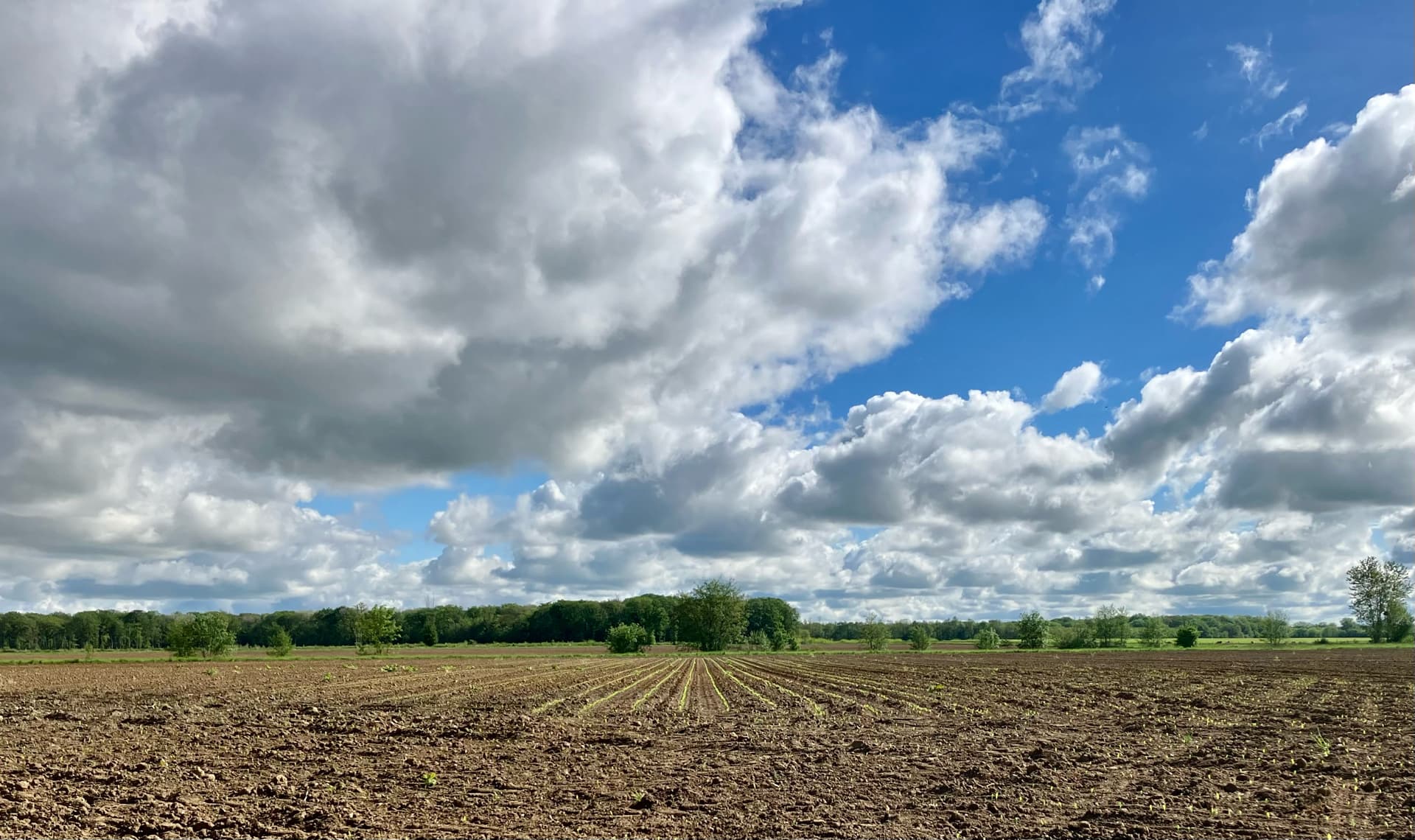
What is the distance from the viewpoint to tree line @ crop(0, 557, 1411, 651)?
437ft

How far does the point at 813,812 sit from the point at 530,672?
161ft

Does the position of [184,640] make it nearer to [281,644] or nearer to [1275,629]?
[281,644]

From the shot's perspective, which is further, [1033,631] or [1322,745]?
[1033,631]

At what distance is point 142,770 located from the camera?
16.9 m

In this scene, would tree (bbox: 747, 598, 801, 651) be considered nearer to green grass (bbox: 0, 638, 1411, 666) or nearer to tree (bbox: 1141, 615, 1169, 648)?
green grass (bbox: 0, 638, 1411, 666)

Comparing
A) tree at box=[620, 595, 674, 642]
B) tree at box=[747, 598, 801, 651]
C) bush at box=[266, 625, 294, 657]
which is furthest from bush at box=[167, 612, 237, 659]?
tree at box=[747, 598, 801, 651]

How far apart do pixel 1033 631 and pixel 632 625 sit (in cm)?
6187

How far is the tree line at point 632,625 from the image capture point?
437 feet

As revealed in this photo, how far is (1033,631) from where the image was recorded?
13288 centimetres

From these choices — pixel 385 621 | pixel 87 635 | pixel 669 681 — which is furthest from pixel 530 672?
pixel 87 635

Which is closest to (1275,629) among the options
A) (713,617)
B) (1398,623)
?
(1398,623)

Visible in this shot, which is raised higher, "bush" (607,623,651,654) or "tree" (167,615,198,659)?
"tree" (167,615,198,659)

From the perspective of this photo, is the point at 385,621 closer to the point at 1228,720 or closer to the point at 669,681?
the point at 669,681

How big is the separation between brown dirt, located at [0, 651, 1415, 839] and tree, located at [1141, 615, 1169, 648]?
110 m
